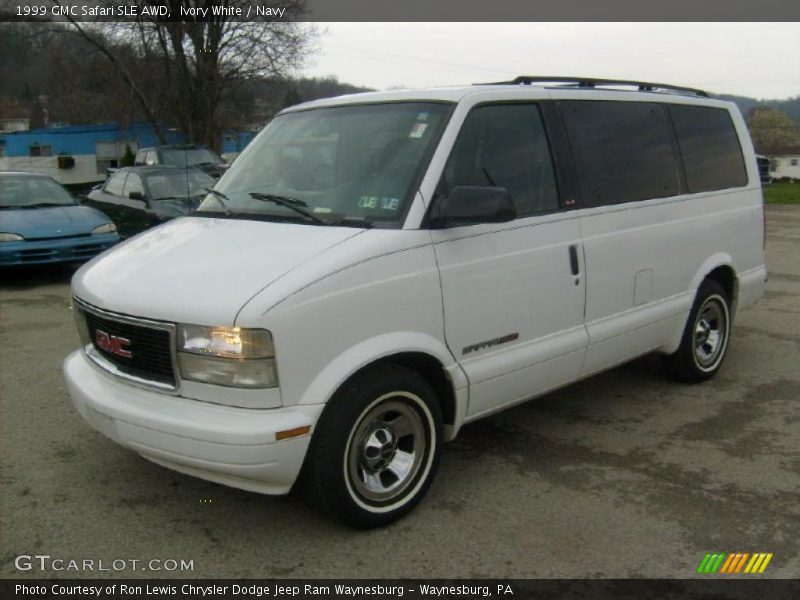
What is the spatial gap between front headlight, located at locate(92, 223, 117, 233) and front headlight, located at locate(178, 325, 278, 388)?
813 centimetres

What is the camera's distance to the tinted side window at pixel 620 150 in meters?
4.56

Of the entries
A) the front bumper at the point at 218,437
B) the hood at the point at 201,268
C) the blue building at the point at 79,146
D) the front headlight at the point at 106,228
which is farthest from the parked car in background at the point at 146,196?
the blue building at the point at 79,146

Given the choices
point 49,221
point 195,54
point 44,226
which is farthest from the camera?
point 195,54

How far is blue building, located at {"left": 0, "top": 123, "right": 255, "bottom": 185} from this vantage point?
42.9 m

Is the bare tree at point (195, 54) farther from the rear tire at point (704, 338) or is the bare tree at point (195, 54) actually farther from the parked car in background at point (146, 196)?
the rear tire at point (704, 338)

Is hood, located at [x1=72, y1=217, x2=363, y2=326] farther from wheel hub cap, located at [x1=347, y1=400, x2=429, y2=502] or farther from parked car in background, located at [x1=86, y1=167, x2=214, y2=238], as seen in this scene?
parked car in background, located at [x1=86, y1=167, x2=214, y2=238]

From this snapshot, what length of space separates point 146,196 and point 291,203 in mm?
8164

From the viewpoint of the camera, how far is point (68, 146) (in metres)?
44.7

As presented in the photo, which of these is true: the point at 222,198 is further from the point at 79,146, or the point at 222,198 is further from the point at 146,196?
the point at 79,146

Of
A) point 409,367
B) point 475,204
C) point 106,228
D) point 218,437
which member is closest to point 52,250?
point 106,228

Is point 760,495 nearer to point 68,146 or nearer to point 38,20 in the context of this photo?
point 38,20

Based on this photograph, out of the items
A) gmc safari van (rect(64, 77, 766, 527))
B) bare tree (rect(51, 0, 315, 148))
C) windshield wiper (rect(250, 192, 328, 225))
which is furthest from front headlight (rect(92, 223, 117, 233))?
bare tree (rect(51, 0, 315, 148))

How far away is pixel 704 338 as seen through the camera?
5.82 meters
